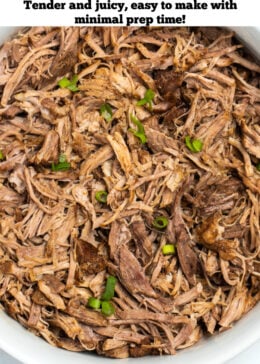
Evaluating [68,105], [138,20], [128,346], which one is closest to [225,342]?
[128,346]

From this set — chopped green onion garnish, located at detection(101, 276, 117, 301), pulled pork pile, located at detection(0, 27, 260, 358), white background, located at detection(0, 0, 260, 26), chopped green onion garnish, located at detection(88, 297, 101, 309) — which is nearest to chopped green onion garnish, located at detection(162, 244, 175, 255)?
pulled pork pile, located at detection(0, 27, 260, 358)

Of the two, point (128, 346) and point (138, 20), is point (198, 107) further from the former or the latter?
point (128, 346)

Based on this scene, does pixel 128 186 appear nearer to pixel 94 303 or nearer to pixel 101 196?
pixel 101 196

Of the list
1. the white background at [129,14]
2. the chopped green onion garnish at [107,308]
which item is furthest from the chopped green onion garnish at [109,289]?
the white background at [129,14]

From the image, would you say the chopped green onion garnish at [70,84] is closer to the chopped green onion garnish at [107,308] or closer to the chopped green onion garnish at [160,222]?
the chopped green onion garnish at [160,222]

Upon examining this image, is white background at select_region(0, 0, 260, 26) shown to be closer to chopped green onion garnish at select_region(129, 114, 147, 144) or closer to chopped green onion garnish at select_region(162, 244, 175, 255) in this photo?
chopped green onion garnish at select_region(129, 114, 147, 144)
